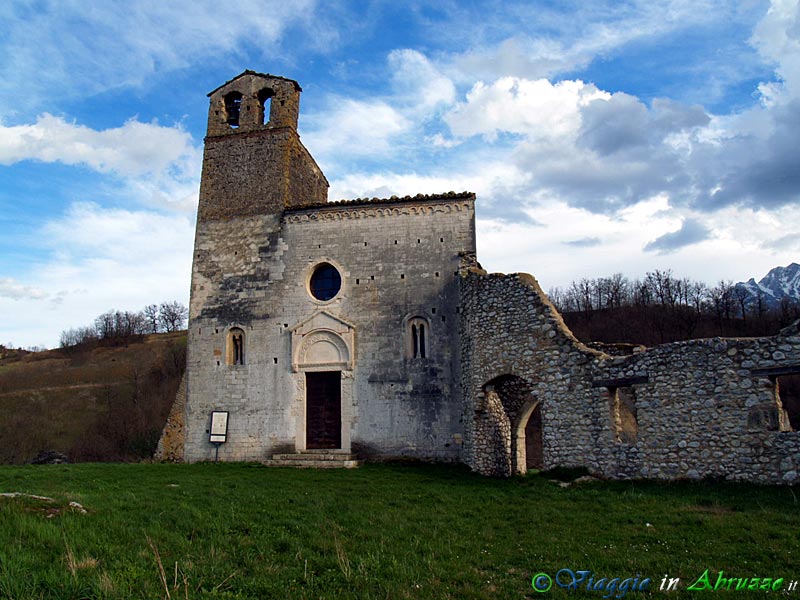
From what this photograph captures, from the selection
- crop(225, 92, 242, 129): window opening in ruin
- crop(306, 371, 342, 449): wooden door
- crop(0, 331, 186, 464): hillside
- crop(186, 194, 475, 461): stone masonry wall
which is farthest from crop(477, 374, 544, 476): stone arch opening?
crop(0, 331, 186, 464): hillside

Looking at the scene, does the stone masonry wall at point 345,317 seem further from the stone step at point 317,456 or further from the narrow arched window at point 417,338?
the stone step at point 317,456

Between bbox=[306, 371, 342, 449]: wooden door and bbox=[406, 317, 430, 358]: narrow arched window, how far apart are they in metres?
2.34

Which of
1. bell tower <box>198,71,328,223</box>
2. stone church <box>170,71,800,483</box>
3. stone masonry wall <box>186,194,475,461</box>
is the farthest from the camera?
bell tower <box>198,71,328,223</box>

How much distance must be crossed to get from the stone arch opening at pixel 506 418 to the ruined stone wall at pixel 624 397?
38 millimetres

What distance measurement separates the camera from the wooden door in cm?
1802

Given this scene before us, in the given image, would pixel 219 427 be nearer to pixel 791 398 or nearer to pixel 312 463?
pixel 312 463

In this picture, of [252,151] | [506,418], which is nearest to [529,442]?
[506,418]

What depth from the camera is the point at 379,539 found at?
797 centimetres

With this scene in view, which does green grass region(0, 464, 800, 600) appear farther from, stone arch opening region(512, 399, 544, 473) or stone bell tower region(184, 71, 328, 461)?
stone bell tower region(184, 71, 328, 461)

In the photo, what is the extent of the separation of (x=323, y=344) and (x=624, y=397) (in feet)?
29.2

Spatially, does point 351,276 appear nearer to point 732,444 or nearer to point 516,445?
point 516,445

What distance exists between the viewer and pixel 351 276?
62.0 ft

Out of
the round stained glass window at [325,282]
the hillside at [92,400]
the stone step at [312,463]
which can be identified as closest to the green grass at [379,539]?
the stone step at [312,463]

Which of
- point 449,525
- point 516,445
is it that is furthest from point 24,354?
point 449,525
